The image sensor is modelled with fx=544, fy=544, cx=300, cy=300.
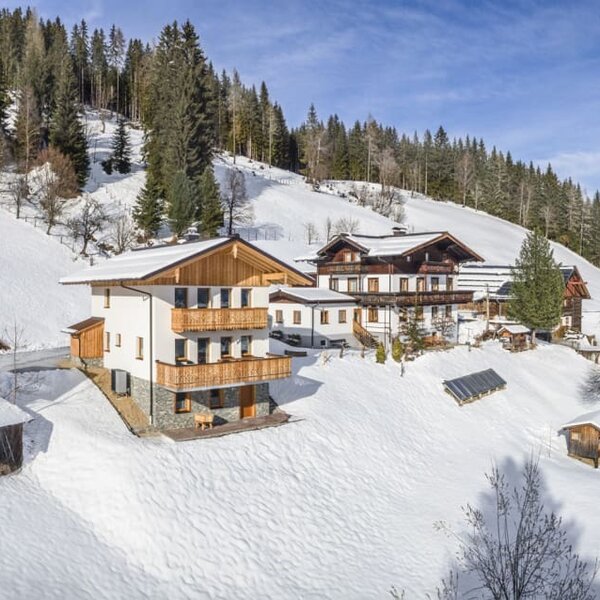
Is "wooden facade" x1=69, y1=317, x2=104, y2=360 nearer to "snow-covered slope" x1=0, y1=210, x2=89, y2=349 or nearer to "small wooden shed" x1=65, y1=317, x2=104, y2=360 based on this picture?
"small wooden shed" x1=65, y1=317, x2=104, y2=360

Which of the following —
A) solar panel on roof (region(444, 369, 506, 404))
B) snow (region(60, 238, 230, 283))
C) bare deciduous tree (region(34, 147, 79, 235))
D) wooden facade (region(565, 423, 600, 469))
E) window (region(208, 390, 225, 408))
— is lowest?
wooden facade (region(565, 423, 600, 469))

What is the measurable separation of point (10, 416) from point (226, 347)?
984 cm

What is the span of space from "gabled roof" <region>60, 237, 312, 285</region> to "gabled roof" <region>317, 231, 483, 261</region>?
59.1 ft

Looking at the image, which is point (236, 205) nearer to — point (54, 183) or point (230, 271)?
point (54, 183)

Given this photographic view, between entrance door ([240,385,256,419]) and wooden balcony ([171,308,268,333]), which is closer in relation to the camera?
wooden balcony ([171,308,268,333])

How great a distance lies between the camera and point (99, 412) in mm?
23859

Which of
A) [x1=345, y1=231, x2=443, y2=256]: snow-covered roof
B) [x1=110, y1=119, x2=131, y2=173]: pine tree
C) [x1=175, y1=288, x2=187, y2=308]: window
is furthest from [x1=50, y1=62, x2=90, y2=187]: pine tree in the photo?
[x1=175, y1=288, x2=187, y2=308]: window

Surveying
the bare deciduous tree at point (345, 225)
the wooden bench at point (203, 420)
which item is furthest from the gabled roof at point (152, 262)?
the bare deciduous tree at point (345, 225)

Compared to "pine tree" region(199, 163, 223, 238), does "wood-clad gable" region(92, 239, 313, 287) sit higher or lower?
lower

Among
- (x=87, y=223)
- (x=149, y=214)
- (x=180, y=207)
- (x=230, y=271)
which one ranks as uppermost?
(x=180, y=207)

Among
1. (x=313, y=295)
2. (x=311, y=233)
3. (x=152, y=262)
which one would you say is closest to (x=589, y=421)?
(x=313, y=295)

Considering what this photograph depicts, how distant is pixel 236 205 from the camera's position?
7519 cm

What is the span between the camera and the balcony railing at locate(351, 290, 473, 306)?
139ft

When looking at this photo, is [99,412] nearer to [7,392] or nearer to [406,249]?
[7,392]
